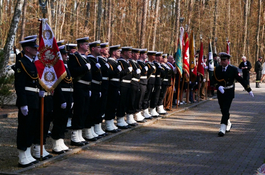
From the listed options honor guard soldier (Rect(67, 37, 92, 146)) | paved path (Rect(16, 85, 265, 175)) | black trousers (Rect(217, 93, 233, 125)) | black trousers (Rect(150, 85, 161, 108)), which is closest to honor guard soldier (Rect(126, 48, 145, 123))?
paved path (Rect(16, 85, 265, 175))

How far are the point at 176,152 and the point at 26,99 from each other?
3585 millimetres

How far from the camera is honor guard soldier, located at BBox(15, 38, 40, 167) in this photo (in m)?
8.28

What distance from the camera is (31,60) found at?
28.2ft

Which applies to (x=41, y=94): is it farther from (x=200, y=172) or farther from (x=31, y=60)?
(x=200, y=172)

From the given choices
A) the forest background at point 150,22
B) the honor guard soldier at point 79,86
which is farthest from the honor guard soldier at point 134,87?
the forest background at point 150,22

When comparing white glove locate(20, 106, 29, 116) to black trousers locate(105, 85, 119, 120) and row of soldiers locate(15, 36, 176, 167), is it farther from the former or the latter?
black trousers locate(105, 85, 119, 120)

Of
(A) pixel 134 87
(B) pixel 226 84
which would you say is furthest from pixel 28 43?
(B) pixel 226 84

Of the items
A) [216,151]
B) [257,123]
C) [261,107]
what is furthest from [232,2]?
[216,151]

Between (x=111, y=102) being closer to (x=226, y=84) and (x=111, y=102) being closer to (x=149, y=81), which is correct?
(x=149, y=81)

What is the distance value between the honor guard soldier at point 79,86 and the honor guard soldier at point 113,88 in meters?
1.59

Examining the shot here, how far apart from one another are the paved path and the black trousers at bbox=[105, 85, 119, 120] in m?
Answer: 0.66

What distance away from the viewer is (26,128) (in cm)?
848

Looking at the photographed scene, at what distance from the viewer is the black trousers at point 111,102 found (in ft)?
40.3

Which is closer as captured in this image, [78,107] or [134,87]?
[78,107]
